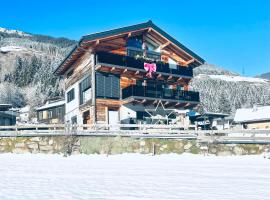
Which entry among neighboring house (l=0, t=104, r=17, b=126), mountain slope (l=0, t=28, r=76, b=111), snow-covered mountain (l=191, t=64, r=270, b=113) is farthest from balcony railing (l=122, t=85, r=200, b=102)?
mountain slope (l=0, t=28, r=76, b=111)

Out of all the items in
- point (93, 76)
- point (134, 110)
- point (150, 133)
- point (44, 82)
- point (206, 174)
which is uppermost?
point (44, 82)

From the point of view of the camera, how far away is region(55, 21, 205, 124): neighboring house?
27812 mm

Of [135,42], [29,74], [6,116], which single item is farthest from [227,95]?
[135,42]

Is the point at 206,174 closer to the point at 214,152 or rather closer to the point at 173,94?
the point at 214,152

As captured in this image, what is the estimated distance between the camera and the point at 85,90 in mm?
30031

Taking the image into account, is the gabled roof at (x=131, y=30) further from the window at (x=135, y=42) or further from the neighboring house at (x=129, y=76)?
the window at (x=135, y=42)

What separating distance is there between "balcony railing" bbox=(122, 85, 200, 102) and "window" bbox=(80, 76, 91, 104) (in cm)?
303

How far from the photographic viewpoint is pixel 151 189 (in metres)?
9.32

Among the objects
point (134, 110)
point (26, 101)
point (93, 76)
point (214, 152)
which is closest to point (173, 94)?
point (134, 110)

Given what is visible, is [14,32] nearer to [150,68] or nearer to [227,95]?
[227,95]

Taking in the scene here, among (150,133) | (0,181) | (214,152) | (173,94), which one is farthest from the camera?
(173,94)

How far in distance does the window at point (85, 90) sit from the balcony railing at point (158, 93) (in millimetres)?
3035

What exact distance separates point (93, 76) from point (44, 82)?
76.6 m

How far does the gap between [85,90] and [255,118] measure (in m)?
21.7
